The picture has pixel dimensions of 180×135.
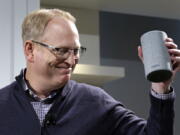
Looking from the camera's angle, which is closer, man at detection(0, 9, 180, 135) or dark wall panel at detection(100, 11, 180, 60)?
man at detection(0, 9, 180, 135)

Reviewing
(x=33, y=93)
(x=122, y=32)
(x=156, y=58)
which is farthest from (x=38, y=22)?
(x=122, y=32)

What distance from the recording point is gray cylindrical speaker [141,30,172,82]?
1004 mm

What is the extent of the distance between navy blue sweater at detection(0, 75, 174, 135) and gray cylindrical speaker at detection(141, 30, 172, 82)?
202 millimetres

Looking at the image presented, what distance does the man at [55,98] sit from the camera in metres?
1.22

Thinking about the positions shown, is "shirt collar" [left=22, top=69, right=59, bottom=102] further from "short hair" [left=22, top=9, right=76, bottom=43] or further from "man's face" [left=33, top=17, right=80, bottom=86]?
"short hair" [left=22, top=9, right=76, bottom=43]

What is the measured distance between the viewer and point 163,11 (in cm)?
311

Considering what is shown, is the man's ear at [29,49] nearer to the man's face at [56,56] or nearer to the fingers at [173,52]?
the man's face at [56,56]

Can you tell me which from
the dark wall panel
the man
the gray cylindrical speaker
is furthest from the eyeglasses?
the dark wall panel

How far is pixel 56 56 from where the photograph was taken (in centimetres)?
122

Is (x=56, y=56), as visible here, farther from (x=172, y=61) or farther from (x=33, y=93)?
(x=172, y=61)

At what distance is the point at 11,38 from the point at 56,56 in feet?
2.43

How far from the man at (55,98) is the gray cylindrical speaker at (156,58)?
175 millimetres

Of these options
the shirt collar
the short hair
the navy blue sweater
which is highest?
the short hair

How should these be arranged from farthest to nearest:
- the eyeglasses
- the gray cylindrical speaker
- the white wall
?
the white wall < the eyeglasses < the gray cylindrical speaker
